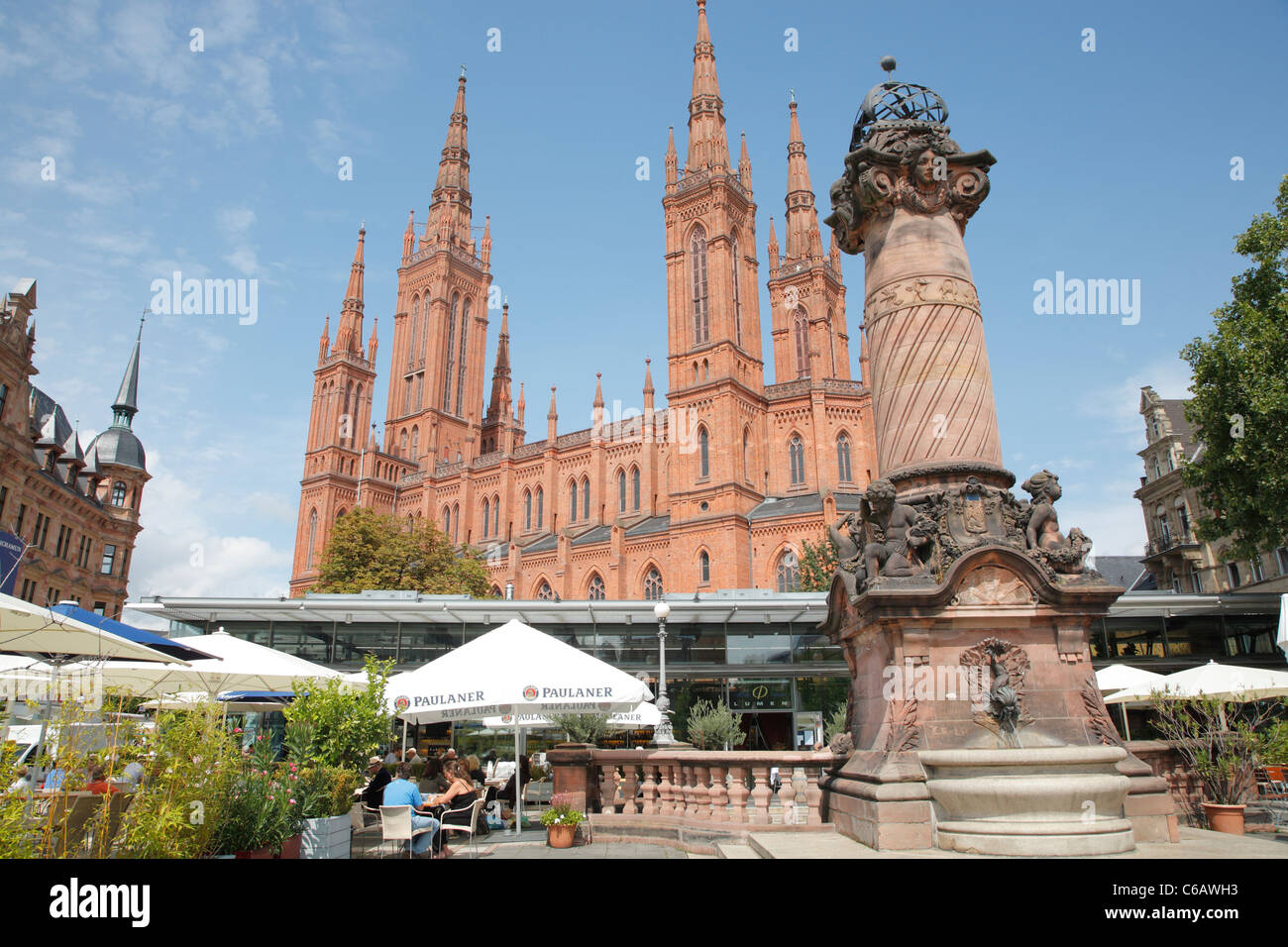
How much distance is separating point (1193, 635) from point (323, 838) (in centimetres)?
2901

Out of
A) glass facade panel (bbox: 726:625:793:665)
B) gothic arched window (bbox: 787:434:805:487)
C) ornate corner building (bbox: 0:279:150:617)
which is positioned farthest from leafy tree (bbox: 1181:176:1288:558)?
ornate corner building (bbox: 0:279:150:617)

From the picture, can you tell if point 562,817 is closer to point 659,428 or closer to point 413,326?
point 659,428

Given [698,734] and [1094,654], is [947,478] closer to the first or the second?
[698,734]

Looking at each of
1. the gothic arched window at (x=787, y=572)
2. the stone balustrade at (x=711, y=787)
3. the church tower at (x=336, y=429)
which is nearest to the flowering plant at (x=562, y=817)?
the stone balustrade at (x=711, y=787)

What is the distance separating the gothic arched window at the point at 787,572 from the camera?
147 ft

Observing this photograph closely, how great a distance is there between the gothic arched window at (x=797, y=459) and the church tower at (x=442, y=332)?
31.9 metres

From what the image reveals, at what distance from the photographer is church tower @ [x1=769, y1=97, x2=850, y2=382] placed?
6206cm

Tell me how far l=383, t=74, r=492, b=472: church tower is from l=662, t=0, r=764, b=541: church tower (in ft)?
90.7

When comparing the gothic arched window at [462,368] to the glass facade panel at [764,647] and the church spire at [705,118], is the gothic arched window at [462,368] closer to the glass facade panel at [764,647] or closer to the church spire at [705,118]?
the church spire at [705,118]

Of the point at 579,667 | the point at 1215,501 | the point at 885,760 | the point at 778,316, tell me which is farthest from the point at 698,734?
the point at 778,316

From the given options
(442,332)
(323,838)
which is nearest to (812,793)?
(323,838)

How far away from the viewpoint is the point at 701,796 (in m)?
9.53

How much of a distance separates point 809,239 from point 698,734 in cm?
5288

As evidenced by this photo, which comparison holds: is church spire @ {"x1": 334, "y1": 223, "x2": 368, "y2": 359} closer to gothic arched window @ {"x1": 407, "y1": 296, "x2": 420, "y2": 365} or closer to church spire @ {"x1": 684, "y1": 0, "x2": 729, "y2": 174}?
gothic arched window @ {"x1": 407, "y1": 296, "x2": 420, "y2": 365}
